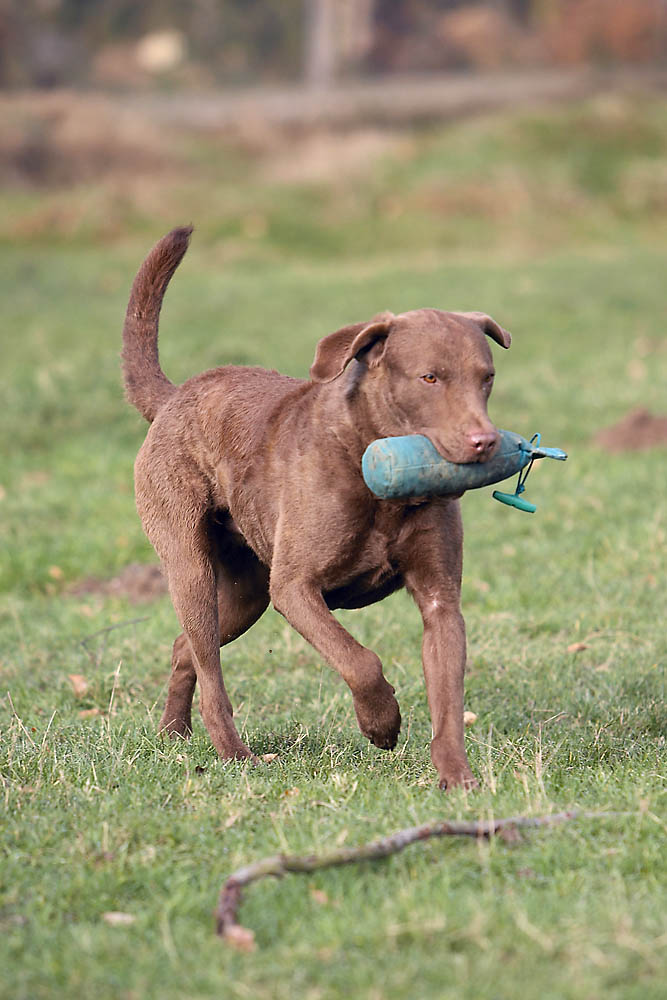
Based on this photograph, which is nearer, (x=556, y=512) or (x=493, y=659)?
(x=493, y=659)

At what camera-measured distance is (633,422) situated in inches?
427

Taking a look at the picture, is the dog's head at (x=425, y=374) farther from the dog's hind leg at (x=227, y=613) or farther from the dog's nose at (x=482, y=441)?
the dog's hind leg at (x=227, y=613)

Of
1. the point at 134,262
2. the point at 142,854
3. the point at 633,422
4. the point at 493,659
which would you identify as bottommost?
the point at 134,262

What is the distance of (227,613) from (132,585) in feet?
9.24

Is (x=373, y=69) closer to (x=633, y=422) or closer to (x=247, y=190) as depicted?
(x=247, y=190)

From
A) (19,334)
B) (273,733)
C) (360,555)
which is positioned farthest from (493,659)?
(19,334)

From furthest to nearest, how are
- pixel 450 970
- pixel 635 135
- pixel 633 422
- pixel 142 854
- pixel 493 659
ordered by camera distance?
pixel 635 135
pixel 633 422
pixel 493 659
pixel 142 854
pixel 450 970

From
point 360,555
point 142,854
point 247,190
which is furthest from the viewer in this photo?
point 247,190

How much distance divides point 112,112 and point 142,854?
27.3 metres

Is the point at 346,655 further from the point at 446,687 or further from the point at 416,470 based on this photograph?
the point at 416,470

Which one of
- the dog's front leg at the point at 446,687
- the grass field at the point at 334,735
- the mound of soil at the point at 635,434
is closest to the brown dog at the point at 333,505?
the dog's front leg at the point at 446,687

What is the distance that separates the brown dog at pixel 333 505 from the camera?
451 centimetres

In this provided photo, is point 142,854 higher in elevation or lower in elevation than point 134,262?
higher

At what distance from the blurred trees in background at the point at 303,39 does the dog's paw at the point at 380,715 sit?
29.6 metres
